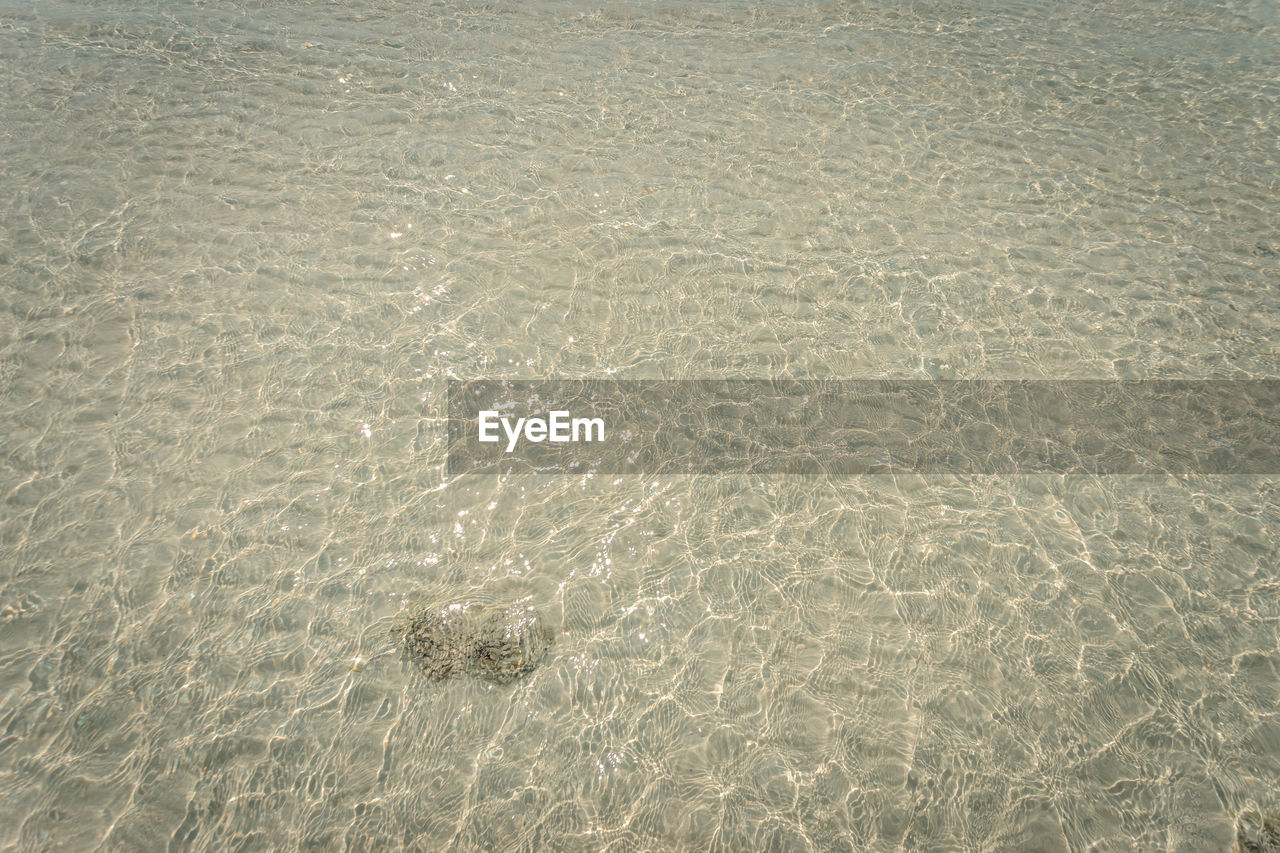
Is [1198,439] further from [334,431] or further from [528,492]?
[334,431]

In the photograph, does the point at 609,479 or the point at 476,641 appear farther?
the point at 609,479

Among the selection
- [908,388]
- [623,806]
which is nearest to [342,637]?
[623,806]

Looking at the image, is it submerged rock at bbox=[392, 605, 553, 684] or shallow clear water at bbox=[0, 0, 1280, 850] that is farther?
submerged rock at bbox=[392, 605, 553, 684]

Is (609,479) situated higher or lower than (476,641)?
higher

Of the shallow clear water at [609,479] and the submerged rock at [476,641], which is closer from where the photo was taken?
the shallow clear water at [609,479]
